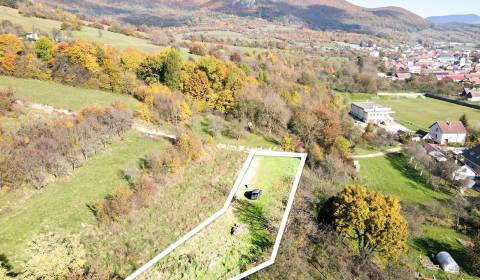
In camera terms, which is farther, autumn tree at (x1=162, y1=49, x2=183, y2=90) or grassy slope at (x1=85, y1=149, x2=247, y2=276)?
autumn tree at (x1=162, y1=49, x2=183, y2=90)

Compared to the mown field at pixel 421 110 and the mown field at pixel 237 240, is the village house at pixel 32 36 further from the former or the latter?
the mown field at pixel 421 110

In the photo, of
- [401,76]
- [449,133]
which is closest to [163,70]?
[449,133]

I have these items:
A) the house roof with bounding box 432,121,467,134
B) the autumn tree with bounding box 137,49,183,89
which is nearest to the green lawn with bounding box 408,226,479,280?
the autumn tree with bounding box 137,49,183,89

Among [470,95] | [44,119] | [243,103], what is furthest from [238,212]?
[470,95]

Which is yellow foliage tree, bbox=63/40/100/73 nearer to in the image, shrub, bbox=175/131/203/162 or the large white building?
shrub, bbox=175/131/203/162

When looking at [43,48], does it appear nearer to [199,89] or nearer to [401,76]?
[199,89]

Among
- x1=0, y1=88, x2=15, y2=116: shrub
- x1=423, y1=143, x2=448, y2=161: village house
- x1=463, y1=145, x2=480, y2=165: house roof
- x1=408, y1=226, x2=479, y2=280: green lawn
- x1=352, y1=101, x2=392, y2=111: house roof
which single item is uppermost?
x1=0, y1=88, x2=15, y2=116: shrub

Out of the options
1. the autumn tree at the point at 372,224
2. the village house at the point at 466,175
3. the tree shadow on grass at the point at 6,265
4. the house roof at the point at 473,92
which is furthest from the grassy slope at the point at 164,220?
the house roof at the point at 473,92

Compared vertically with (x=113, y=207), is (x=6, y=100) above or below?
above
